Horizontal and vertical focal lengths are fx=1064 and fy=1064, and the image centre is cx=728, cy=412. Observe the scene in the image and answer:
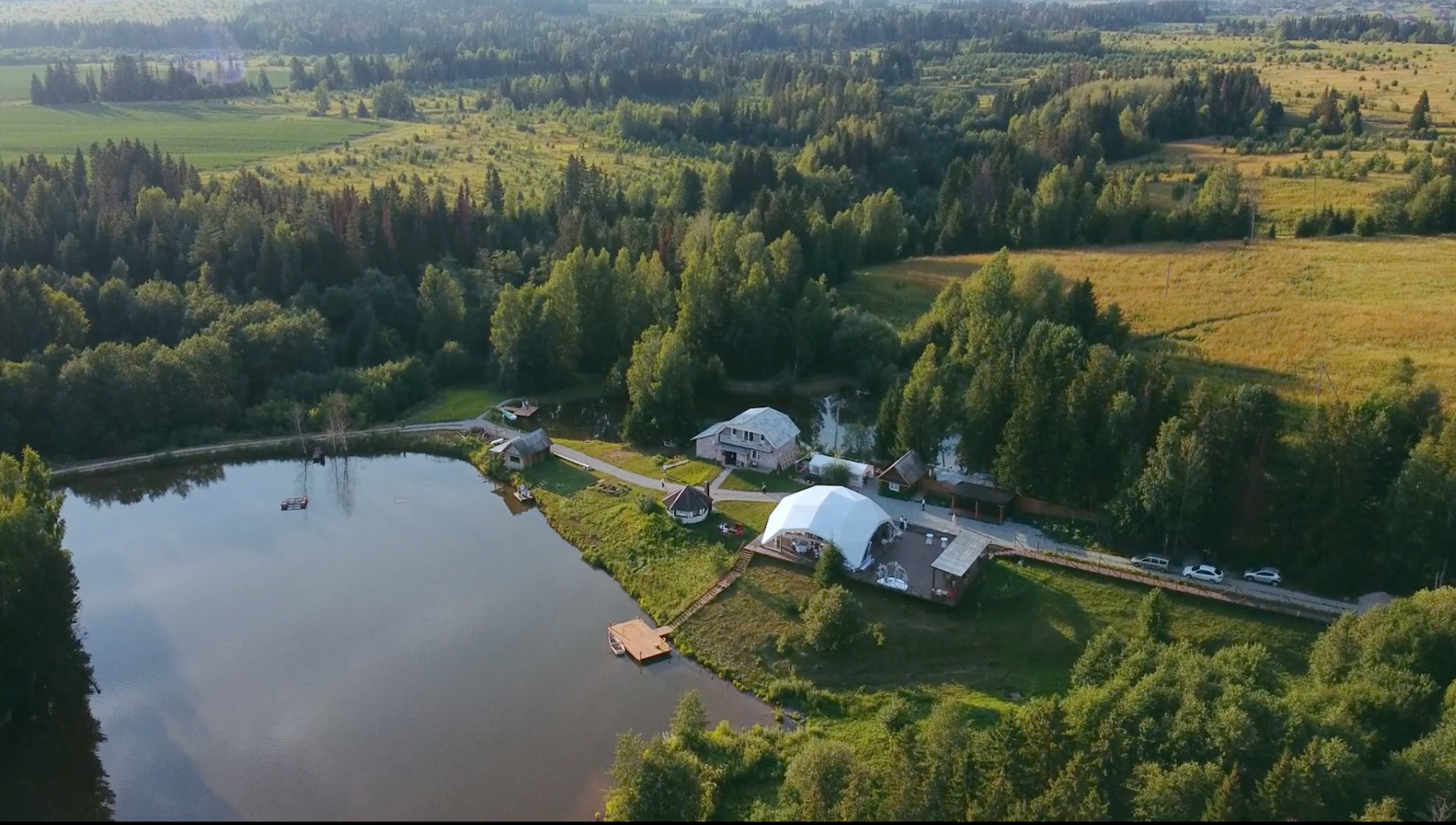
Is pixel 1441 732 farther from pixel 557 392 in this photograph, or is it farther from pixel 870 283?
pixel 870 283

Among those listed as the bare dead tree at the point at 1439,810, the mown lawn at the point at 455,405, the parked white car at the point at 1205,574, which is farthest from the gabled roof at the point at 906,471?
the mown lawn at the point at 455,405

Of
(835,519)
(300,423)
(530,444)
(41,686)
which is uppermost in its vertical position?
(835,519)

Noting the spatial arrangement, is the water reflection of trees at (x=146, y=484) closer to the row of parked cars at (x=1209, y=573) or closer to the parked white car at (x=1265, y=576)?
the row of parked cars at (x=1209, y=573)

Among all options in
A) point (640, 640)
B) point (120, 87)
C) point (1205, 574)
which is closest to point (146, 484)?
point (640, 640)

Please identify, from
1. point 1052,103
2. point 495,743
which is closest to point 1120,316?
point 495,743

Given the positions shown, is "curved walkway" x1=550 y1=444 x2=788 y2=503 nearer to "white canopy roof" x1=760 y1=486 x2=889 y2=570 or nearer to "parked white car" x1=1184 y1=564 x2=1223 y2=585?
"white canopy roof" x1=760 y1=486 x2=889 y2=570

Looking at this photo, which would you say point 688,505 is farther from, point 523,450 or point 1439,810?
point 1439,810
